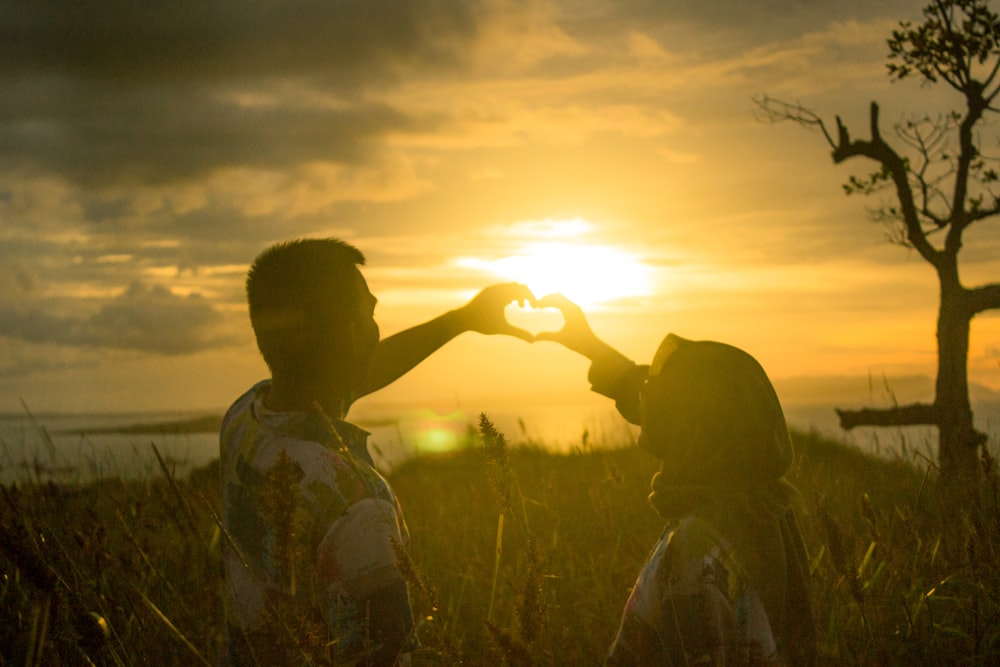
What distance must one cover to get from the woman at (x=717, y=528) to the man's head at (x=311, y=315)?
87cm

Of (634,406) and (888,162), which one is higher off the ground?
(888,162)

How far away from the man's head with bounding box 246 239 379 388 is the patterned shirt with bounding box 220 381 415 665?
15 centimetres

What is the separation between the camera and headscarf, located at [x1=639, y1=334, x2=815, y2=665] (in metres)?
1.99


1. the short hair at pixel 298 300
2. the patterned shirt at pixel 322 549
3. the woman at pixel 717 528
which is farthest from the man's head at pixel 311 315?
the woman at pixel 717 528

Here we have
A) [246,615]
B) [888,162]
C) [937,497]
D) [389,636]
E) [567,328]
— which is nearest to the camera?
[389,636]

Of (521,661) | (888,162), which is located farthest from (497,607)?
(888,162)

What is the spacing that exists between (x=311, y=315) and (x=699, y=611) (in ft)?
4.14

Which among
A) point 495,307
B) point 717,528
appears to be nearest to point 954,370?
point 495,307

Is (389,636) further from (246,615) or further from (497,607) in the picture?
(497,607)

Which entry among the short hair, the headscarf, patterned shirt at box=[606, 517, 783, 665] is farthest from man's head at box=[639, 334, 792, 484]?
the short hair

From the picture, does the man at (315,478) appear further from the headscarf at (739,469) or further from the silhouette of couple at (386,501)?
the headscarf at (739,469)

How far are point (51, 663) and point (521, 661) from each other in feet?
6.32

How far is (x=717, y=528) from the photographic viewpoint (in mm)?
1945

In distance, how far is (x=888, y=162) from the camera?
8.91 metres
